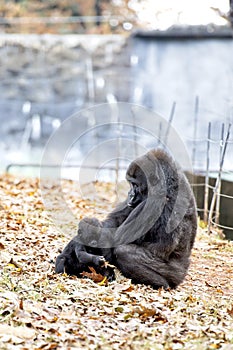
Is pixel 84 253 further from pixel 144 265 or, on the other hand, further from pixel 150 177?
pixel 150 177

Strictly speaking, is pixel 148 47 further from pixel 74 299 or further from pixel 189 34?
pixel 74 299

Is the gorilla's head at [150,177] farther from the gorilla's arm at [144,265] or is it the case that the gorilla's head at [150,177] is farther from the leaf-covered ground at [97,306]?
the leaf-covered ground at [97,306]

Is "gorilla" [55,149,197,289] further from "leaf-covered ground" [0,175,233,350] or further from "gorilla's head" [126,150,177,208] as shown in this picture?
"leaf-covered ground" [0,175,233,350]

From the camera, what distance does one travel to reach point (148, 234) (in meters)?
6.28

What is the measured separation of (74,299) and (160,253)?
1.18 meters

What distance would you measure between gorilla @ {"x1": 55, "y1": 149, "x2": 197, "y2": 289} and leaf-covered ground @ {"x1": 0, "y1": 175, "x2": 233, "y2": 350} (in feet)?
0.59

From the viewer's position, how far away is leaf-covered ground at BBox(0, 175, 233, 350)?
4512 millimetres

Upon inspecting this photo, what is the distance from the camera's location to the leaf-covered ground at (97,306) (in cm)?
451

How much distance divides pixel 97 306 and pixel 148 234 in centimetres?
118

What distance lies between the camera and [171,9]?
21156 mm

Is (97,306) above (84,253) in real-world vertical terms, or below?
below

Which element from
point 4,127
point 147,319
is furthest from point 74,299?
point 4,127

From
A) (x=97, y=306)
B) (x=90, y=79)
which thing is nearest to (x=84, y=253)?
(x=97, y=306)

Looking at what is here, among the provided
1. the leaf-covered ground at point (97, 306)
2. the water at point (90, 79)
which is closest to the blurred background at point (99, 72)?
the water at point (90, 79)
